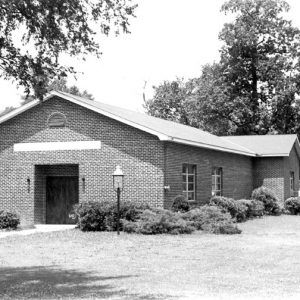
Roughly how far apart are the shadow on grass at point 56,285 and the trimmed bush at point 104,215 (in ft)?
28.6

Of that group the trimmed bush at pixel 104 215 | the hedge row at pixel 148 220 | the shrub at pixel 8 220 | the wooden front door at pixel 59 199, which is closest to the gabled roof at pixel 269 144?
the wooden front door at pixel 59 199

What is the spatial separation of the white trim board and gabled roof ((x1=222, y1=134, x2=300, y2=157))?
13.5 m

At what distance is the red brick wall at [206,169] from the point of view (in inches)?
998

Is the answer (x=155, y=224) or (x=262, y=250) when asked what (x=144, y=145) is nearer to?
(x=155, y=224)

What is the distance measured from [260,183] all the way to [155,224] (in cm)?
1673

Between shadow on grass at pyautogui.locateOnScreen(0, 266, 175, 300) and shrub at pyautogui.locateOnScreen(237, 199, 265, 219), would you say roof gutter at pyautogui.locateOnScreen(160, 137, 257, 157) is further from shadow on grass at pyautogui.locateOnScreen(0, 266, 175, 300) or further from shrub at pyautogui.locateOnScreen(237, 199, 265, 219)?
shadow on grass at pyautogui.locateOnScreen(0, 266, 175, 300)

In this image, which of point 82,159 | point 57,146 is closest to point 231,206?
point 82,159

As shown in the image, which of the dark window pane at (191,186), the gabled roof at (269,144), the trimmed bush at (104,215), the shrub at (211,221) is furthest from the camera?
the gabled roof at (269,144)

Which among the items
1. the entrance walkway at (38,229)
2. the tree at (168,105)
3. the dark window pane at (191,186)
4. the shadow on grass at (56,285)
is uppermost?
the tree at (168,105)

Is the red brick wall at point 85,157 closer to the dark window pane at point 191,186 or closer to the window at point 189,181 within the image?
the window at point 189,181

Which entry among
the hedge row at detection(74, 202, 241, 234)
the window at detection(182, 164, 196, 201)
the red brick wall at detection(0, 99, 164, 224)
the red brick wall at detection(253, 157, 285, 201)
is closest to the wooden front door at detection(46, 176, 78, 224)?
the red brick wall at detection(0, 99, 164, 224)

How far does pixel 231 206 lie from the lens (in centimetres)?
2619

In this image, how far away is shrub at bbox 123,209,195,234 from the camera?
21.1 meters

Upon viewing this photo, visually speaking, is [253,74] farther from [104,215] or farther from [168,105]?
[104,215]
